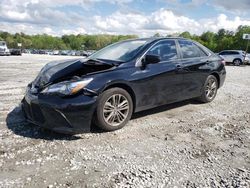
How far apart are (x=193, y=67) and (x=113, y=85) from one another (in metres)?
2.24

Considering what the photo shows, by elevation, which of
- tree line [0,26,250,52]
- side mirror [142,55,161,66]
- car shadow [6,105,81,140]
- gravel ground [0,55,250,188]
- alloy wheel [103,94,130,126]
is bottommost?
gravel ground [0,55,250,188]

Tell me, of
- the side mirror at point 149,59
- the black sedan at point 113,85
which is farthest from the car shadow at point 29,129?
the side mirror at point 149,59

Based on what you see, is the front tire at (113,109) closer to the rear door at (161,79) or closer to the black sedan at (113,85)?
the black sedan at (113,85)

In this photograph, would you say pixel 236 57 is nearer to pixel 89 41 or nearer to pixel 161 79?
pixel 161 79

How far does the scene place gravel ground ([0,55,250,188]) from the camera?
10.0 feet

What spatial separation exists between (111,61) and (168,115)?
5.30ft

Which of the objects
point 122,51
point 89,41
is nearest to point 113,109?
point 122,51

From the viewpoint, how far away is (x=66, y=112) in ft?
13.0

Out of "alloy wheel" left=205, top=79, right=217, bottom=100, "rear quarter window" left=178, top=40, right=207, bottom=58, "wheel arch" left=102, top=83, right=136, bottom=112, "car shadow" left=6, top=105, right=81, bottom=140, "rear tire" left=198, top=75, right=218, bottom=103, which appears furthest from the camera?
"alloy wheel" left=205, top=79, right=217, bottom=100

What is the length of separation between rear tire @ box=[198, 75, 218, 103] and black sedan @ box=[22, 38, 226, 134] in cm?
28

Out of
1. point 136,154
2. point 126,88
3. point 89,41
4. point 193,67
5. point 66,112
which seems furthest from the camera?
point 89,41

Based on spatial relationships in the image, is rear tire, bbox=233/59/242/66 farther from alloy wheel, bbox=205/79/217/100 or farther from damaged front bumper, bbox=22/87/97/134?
damaged front bumper, bbox=22/87/97/134

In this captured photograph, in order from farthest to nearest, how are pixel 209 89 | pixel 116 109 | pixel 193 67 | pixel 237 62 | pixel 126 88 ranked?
1. pixel 237 62
2. pixel 209 89
3. pixel 193 67
4. pixel 126 88
5. pixel 116 109

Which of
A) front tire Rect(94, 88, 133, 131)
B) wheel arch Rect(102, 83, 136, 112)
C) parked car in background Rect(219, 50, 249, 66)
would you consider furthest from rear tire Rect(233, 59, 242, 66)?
front tire Rect(94, 88, 133, 131)
